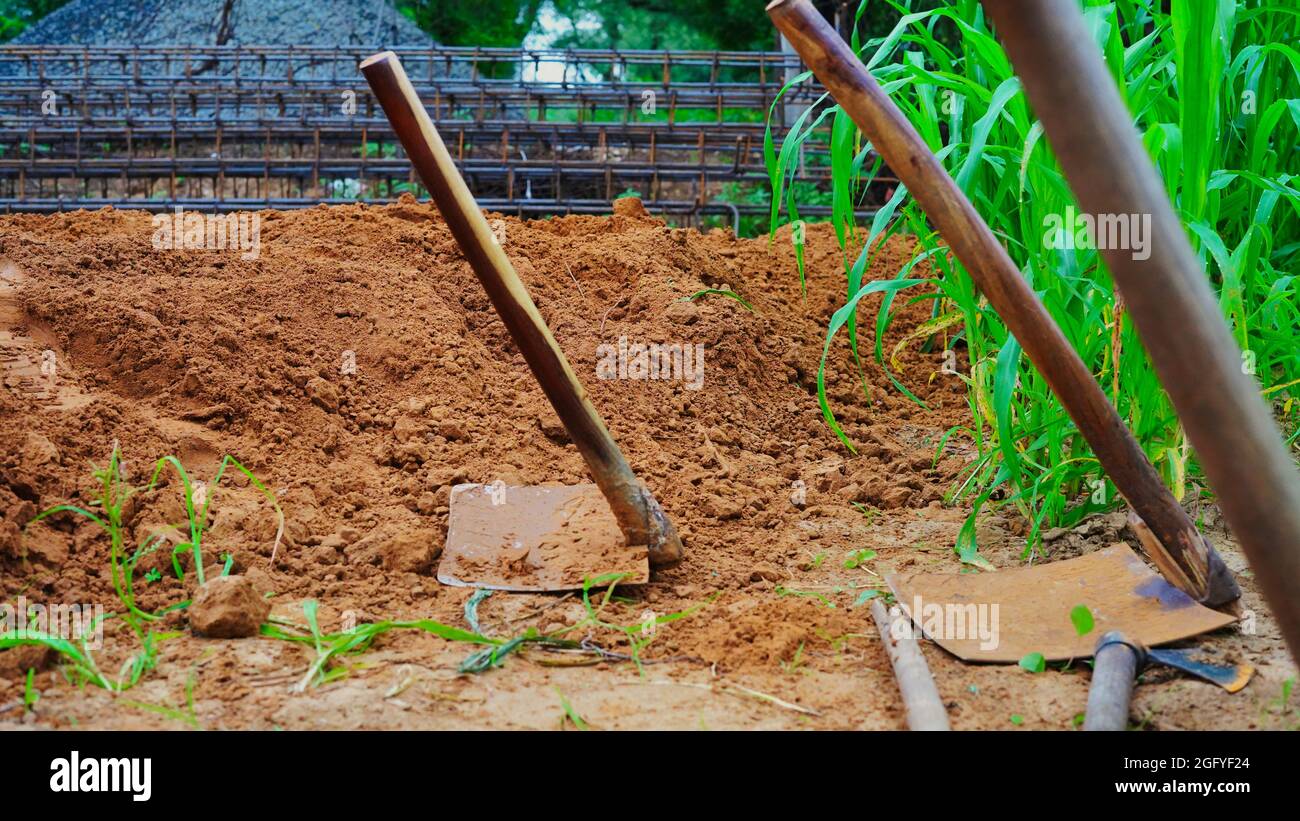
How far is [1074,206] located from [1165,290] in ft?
3.94

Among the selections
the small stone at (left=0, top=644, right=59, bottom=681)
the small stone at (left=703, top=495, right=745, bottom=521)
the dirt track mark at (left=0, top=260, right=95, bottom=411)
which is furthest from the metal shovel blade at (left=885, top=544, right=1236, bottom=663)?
the dirt track mark at (left=0, top=260, right=95, bottom=411)

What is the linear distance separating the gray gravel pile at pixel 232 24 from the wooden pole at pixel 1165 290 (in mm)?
10104

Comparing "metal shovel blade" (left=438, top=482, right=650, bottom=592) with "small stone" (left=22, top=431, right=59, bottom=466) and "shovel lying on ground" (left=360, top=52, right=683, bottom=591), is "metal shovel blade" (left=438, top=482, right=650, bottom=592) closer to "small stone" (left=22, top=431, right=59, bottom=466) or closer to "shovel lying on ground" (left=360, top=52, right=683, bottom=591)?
"shovel lying on ground" (left=360, top=52, right=683, bottom=591)

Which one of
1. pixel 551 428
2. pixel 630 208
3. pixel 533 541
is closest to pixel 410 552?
pixel 533 541

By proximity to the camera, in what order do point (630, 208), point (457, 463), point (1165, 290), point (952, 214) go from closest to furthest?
1. point (1165, 290)
2. point (952, 214)
3. point (457, 463)
4. point (630, 208)

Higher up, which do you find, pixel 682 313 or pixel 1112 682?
pixel 682 313

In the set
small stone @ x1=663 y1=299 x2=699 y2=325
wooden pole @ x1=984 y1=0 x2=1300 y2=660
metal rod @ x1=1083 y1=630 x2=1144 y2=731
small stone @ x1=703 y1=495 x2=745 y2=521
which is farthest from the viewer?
small stone @ x1=663 y1=299 x2=699 y2=325

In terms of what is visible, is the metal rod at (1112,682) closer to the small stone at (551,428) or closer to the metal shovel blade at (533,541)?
the metal shovel blade at (533,541)

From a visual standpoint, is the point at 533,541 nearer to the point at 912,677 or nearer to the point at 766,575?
the point at 766,575

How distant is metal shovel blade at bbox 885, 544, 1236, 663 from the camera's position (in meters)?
1.93

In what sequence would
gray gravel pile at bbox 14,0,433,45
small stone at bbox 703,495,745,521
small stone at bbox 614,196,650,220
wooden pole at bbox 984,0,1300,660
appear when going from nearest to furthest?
wooden pole at bbox 984,0,1300,660 < small stone at bbox 703,495,745,521 < small stone at bbox 614,196,650,220 < gray gravel pile at bbox 14,0,433,45

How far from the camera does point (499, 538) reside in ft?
7.86

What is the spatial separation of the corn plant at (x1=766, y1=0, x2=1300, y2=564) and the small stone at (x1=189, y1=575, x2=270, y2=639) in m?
1.25

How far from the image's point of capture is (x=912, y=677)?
5.78 feet
